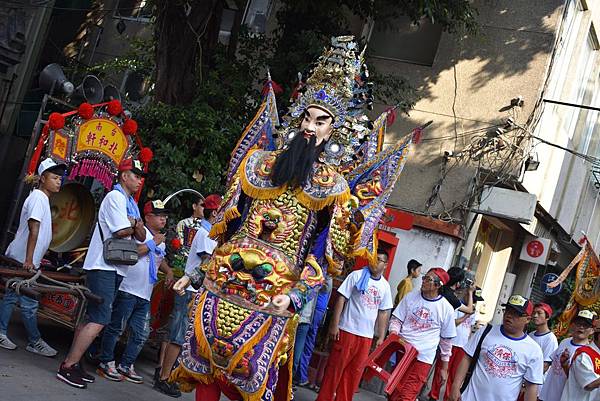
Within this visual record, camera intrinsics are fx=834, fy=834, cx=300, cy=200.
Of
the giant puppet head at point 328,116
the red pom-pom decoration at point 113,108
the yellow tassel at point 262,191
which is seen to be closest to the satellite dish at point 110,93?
Result: the red pom-pom decoration at point 113,108

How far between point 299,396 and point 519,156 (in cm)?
580

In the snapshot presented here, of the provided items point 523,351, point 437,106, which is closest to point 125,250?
point 523,351

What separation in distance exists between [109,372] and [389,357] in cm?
292

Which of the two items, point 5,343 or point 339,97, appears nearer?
point 339,97

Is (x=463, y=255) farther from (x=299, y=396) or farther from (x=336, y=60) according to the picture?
(x=336, y=60)

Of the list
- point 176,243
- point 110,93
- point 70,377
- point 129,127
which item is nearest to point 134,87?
point 110,93

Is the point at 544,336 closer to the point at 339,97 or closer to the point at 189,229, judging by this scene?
the point at 189,229

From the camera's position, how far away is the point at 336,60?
608 centimetres

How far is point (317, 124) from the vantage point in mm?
5781

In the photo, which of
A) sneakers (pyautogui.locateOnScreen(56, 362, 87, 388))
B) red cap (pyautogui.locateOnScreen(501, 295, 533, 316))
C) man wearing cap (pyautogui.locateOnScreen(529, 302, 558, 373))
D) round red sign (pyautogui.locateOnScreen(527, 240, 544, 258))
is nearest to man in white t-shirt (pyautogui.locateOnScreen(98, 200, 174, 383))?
sneakers (pyautogui.locateOnScreen(56, 362, 87, 388))

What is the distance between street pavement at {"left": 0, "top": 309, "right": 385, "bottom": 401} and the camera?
5.93 meters

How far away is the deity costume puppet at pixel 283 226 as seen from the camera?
17.1ft

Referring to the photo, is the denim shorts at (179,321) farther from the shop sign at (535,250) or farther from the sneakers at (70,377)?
the shop sign at (535,250)

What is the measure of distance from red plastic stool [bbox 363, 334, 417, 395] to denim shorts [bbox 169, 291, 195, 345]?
2013mm
